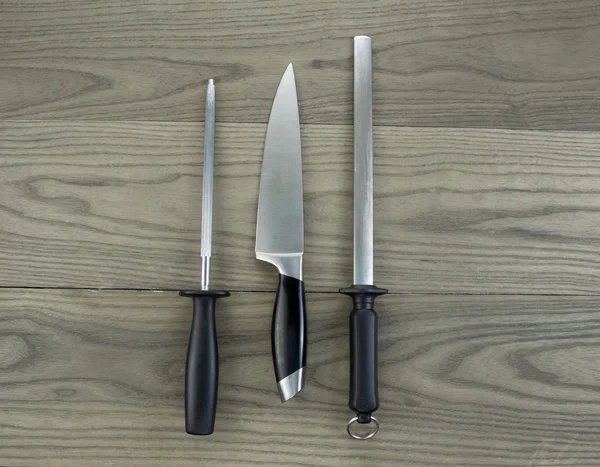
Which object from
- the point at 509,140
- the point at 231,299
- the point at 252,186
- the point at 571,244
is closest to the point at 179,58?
the point at 252,186

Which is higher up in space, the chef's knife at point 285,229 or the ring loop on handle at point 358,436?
the chef's knife at point 285,229

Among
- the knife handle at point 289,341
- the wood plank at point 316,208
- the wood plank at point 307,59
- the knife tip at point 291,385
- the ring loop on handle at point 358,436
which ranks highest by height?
the wood plank at point 307,59

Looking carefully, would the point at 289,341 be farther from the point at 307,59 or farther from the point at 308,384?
the point at 307,59

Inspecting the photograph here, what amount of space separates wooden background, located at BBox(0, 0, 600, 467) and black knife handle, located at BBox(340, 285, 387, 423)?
4cm

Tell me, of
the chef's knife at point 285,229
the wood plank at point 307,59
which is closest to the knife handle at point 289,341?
the chef's knife at point 285,229

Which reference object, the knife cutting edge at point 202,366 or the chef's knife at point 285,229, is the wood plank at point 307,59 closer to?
the chef's knife at point 285,229

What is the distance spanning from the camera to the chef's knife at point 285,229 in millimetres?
570

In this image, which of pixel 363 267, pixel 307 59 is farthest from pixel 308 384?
pixel 307 59

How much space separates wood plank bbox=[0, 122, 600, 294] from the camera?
611mm

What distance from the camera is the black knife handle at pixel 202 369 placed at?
547 mm

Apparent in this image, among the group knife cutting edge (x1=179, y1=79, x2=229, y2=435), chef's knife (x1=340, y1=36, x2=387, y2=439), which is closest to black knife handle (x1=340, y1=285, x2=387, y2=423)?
chef's knife (x1=340, y1=36, x2=387, y2=439)

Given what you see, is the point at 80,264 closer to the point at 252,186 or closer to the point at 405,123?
the point at 252,186

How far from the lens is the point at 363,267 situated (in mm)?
585

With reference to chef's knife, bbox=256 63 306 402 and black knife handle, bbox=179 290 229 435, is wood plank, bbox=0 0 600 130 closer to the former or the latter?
chef's knife, bbox=256 63 306 402
